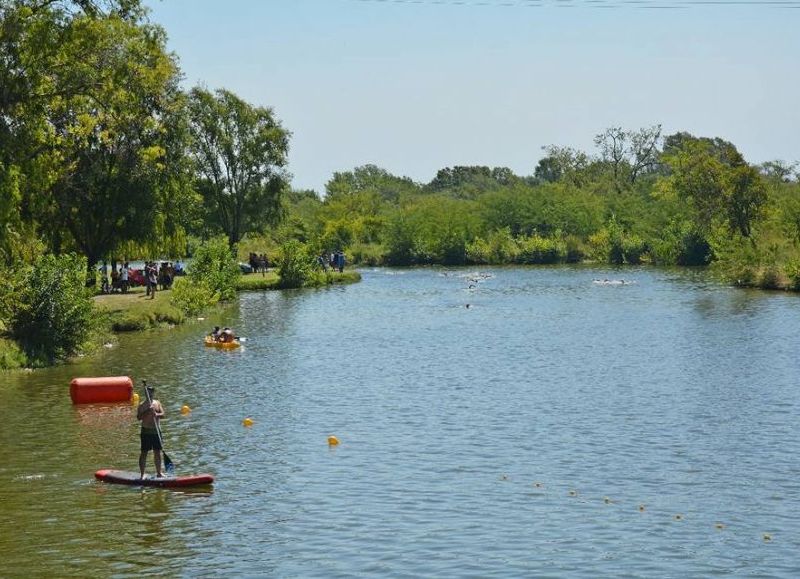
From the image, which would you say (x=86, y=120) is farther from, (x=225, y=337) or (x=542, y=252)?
(x=542, y=252)

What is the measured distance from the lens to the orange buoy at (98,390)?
35.9m

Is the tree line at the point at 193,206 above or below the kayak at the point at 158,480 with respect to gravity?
above

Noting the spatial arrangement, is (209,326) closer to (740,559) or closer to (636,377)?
(636,377)

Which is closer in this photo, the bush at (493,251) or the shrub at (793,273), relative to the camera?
the shrub at (793,273)

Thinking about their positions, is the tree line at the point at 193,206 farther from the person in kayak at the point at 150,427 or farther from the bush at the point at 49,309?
the person in kayak at the point at 150,427

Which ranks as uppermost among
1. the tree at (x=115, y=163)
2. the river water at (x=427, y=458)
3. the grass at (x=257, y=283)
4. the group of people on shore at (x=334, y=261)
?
the tree at (x=115, y=163)

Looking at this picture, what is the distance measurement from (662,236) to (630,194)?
108 ft

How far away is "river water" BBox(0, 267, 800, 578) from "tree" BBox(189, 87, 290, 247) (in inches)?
1951

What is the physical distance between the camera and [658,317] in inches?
2511

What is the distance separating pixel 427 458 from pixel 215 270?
4449 cm

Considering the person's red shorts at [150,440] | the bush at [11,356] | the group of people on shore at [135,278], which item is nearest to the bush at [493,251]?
the group of people on shore at [135,278]

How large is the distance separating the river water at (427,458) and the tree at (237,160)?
163 feet

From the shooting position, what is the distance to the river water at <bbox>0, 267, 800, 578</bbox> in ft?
68.2

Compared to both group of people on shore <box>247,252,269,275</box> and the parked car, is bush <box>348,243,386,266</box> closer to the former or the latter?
group of people on shore <box>247,252,269,275</box>
